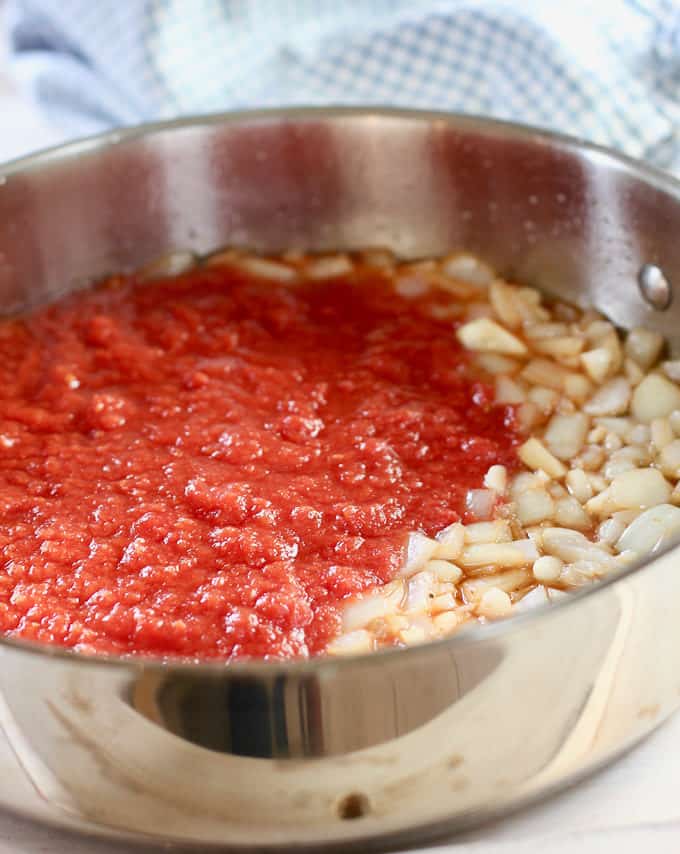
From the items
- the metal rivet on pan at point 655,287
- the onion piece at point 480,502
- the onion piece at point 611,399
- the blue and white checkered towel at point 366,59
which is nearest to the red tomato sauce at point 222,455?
the onion piece at point 480,502

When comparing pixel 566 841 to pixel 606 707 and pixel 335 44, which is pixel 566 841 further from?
pixel 335 44

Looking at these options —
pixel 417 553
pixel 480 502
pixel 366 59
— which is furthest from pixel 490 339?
pixel 366 59

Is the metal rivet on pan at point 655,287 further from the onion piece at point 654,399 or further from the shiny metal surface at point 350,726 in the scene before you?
the shiny metal surface at point 350,726

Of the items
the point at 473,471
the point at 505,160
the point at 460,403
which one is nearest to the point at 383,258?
the point at 505,160

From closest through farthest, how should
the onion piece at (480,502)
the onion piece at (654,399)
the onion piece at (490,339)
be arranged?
1. the onion piece at (480,502)
2. the onion piece at (654,399)
3. the onion piece at (490,339)

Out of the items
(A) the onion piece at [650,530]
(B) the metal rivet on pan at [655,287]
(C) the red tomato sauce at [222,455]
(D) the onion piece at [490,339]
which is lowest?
(C) the red tomato sauce at [222,455]

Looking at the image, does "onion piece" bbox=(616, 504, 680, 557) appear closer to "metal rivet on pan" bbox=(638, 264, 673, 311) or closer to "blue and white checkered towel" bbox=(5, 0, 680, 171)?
"metal rivet on pan" bbox=(638, 264, 673, 311)

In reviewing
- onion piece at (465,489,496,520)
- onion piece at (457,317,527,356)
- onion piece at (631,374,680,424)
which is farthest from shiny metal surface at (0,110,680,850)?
onion piece at (457,317,527,356)

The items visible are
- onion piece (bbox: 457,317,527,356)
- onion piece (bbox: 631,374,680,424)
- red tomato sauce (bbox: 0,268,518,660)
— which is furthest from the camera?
onion piece (bbox: 457,317,527,356)
